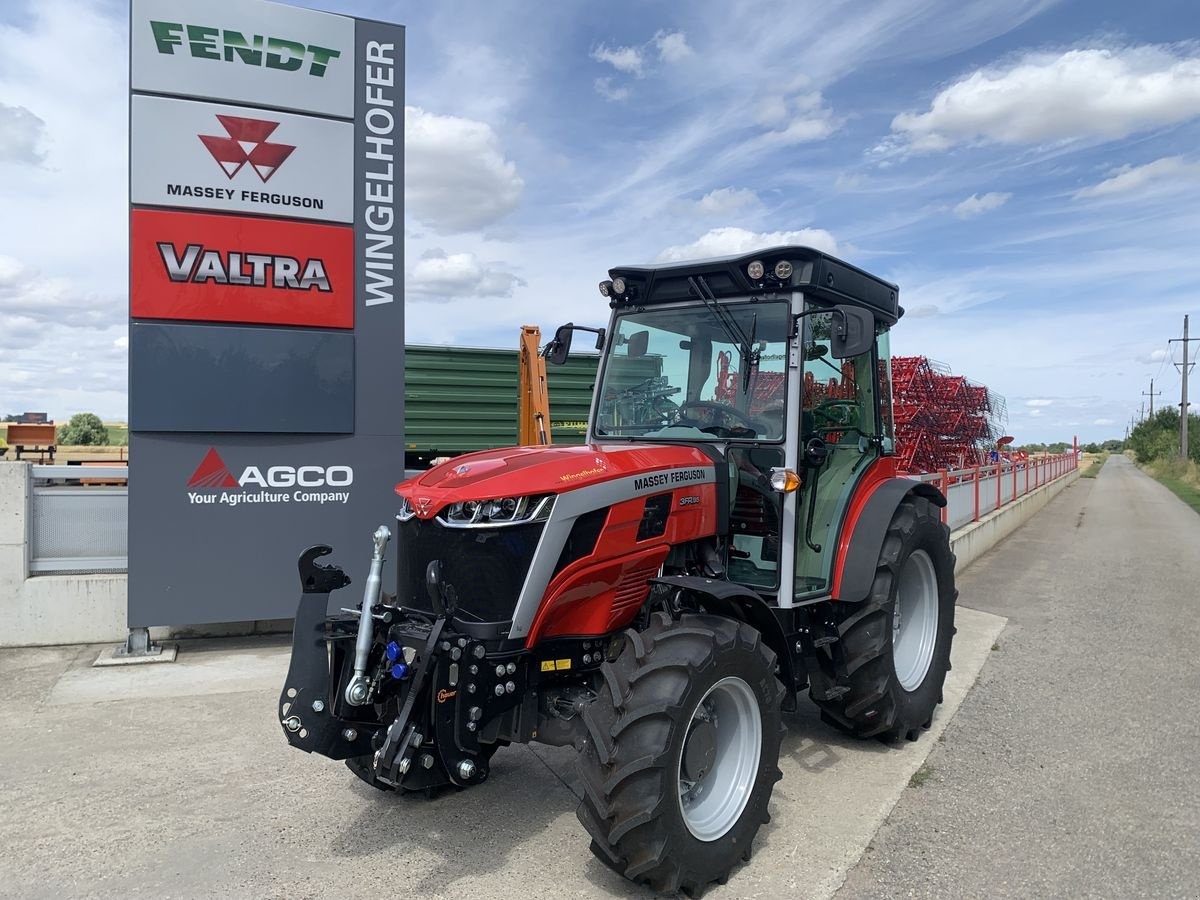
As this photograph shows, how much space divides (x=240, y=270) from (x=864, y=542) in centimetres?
506

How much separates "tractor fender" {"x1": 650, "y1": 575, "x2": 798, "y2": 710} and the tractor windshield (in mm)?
874

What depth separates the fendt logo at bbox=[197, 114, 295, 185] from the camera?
6727mm

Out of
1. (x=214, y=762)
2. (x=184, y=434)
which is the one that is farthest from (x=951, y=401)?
(x=214, y=762)

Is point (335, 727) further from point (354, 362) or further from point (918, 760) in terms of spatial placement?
point (354, 362)

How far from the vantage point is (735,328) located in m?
4.33

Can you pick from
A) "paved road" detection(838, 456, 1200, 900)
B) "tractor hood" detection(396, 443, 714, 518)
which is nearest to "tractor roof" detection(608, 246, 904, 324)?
"tractor hood" detection(396, 443, 714, 518)

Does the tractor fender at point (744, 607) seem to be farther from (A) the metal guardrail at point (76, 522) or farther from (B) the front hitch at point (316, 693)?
(A) the metal guardrail at point (76, 522)

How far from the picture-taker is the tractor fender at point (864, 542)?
14.5 ft

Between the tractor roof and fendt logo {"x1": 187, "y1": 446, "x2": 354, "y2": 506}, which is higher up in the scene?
the tractor roof

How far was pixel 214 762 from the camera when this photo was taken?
4605 mm

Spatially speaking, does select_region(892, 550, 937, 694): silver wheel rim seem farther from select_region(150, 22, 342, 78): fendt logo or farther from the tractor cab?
select_region(150, 22, 342, 78): fendt logo

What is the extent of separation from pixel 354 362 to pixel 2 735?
11.4 feet

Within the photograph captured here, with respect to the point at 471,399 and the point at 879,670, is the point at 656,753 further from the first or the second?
the point at 471,399

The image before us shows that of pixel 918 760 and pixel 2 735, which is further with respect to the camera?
pixel 2 735
